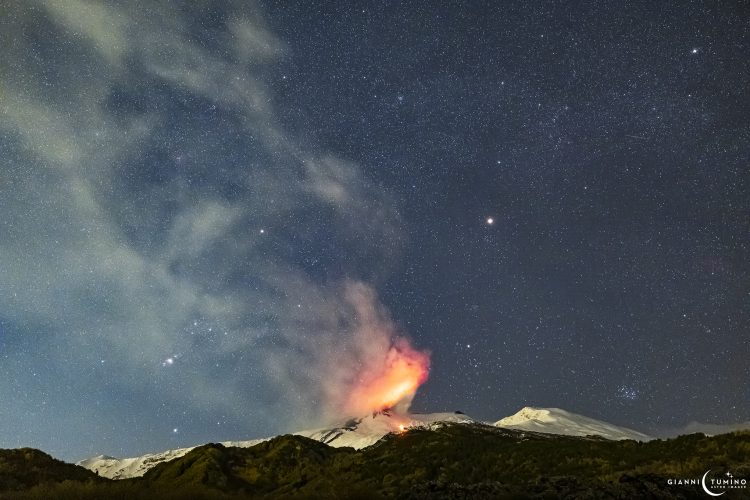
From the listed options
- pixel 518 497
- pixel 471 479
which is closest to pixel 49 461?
pixel 471 479

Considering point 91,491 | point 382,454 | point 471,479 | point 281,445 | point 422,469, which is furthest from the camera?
point 281,445

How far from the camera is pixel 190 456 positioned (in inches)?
2712

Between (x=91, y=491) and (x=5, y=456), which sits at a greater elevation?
(x=5, y=456)

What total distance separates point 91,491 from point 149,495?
207 cm

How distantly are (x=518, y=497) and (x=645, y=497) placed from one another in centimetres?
364

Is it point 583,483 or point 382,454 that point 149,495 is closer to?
point 583,483

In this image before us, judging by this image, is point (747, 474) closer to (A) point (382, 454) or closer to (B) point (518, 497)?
(B) point (518, 497)

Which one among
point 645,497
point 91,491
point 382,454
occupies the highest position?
point 382,454

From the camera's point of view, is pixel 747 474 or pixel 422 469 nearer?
pixel 747 474

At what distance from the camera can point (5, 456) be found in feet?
168

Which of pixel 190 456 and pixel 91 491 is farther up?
pixel 190 456

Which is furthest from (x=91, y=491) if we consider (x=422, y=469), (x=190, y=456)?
(x=190, y=456)

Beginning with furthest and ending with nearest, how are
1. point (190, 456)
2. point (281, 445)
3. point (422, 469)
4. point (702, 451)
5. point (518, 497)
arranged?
point (281, 445) → point (190, 456) → point (422, 469) → point (702, 451) → point (518, 497)

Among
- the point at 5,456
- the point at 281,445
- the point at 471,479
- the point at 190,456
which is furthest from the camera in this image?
the point at 281,445
